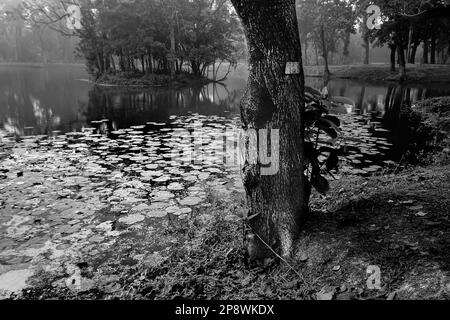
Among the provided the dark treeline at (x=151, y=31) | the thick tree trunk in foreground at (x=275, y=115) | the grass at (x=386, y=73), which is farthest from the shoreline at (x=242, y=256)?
the grass at (x=386, y=73)

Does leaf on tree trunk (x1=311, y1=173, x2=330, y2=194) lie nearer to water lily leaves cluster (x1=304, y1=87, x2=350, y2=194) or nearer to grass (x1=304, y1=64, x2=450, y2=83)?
water lily leaves cluster (x1=304, y1=87, x2=350, y2=194)

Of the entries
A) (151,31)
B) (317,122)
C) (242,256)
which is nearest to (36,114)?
(242,256)

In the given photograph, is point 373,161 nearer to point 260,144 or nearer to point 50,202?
point 260,144

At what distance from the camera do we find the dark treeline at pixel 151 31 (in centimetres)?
3022

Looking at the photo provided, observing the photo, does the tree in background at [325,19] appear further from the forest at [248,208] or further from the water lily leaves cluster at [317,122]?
the water lily leaves cluster at [317,122]

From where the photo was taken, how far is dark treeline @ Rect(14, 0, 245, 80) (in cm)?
3022

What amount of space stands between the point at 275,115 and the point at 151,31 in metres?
31.5

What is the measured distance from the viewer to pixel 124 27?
30750mm

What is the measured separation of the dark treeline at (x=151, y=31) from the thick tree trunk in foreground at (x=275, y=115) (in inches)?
1154

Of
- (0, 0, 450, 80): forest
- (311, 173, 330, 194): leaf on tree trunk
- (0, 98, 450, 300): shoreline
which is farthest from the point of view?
(0, 0, 450, 80): forest

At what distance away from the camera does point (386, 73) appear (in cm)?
3659

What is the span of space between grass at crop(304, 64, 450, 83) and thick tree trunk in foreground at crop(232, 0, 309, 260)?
35.5 metres

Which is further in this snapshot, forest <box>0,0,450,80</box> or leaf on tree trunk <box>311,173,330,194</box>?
forest <box>0,0,450,80</box>

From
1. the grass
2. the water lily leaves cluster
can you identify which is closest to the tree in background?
the grass
